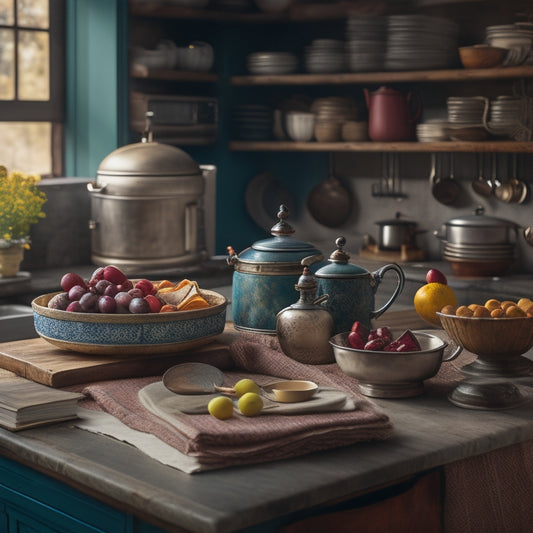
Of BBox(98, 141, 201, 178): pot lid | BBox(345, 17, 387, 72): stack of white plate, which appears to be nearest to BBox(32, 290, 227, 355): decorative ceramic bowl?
BBox(98, 141, 201, 178): pot lid

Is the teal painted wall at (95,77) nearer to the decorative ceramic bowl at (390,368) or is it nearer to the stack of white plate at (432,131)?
the stack of white plate at (432,131)

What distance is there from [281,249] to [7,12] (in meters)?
2.64

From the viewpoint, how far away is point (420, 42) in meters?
4.31

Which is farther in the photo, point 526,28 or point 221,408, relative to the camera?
point 526,28

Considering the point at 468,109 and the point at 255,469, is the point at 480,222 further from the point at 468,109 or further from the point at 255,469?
the point at 255,469

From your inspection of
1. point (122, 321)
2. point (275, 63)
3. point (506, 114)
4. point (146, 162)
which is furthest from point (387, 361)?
point (275, 63)

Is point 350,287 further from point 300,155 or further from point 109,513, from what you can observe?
point 300,155

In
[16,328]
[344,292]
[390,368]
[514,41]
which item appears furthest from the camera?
[514,41]

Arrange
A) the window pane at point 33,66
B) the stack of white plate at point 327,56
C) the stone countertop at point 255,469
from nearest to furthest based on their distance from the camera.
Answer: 1. the stone countertop at point 255,469
2. the window pane at point 33,66
3. the stack of white plate at point 327,56

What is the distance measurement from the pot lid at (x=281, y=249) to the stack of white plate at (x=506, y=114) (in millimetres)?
2202

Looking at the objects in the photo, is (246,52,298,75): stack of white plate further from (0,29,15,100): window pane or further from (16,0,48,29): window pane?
(0,29,15,100): window pane

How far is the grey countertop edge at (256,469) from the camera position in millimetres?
1278

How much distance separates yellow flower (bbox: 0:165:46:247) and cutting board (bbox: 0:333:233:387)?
4.41ft

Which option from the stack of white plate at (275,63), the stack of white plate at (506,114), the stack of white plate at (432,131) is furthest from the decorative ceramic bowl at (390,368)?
the stack of white plate at (275,63)
